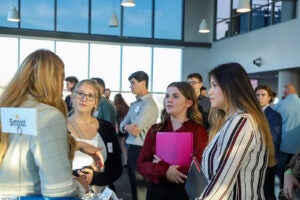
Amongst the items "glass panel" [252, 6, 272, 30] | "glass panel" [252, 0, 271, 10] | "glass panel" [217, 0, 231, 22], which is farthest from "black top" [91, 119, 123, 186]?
"glass panel" [217, 0, 231, 22]

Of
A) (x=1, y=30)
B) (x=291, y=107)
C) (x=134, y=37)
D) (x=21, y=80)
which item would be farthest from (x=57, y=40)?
(x=21, y=80)

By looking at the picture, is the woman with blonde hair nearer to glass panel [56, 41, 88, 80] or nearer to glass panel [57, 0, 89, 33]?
glass panel [56, 41, 88, 80]

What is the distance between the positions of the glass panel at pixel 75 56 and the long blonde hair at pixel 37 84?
37.7 ft

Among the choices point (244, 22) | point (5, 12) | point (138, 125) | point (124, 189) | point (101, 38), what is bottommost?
point (124, 189)

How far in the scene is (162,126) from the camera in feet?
8.66

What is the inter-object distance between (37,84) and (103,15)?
11991 mm

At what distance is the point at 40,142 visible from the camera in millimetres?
1453

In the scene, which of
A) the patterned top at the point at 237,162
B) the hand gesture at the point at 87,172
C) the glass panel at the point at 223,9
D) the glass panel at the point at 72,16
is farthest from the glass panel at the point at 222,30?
the patterned top at the point at 237,162

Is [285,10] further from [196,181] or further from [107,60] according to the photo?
[196,181]

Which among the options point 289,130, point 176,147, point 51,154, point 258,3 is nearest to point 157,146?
point 176,147

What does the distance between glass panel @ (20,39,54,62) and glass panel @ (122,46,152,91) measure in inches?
94.3

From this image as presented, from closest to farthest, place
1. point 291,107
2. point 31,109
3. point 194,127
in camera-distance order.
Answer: point 31,109 < point 194,127 < point 291,107

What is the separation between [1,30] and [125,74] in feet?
13.3

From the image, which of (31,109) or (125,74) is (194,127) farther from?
(125,74)
